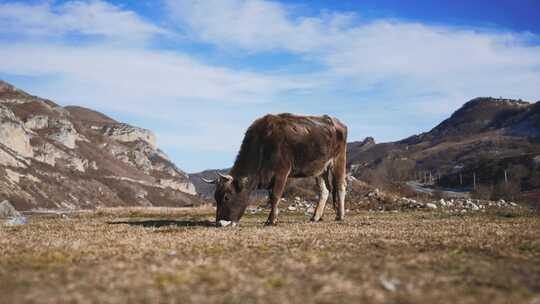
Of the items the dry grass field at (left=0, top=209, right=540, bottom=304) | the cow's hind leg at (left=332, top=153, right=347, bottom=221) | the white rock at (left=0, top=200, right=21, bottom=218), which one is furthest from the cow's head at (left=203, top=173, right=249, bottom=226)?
the white rock at (left=0, top=200, right=21, bottom=218)

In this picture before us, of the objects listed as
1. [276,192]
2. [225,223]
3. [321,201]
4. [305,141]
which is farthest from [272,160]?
[321,201]

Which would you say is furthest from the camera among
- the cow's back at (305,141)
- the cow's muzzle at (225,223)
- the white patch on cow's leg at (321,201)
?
the white patch on cow's leg at (321,201)

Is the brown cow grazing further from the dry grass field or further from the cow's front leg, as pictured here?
the dry grass field

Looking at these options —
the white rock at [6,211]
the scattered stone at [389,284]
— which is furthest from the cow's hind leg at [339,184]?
the white rock at [6,211]

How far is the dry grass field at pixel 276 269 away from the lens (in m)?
6.85

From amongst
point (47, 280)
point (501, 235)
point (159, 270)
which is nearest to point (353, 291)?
point (159, 270)

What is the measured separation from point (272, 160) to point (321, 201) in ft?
12.1

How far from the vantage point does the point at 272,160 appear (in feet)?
64.5

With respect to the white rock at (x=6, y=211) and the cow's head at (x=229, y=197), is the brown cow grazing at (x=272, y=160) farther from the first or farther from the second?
the white rock at (x=6, y=211)

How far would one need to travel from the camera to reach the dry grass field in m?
6.85

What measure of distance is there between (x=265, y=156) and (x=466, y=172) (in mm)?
152087

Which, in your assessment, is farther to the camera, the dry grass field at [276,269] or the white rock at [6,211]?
the white rock at [6,211]

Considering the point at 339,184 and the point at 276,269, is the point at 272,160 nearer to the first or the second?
the point at 339,184

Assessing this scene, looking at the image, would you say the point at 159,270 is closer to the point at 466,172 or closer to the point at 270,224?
the point at 270,224
